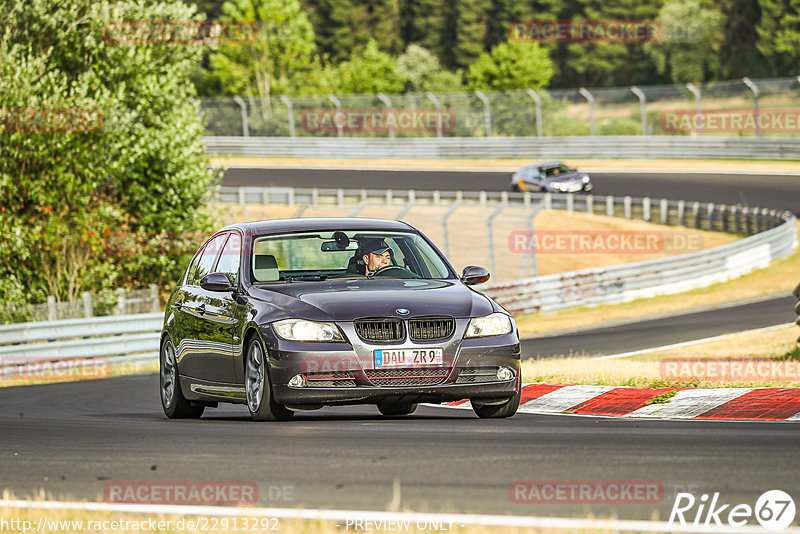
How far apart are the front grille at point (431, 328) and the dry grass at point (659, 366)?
3390 millimetres

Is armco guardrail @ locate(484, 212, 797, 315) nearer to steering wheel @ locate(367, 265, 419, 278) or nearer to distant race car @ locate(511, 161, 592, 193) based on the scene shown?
distant race car @ locate(511, 161, 592, 193)

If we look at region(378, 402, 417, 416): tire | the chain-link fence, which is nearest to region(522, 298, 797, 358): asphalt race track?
region(378, 402, 417, 416): tire

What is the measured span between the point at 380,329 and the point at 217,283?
61.5 inches

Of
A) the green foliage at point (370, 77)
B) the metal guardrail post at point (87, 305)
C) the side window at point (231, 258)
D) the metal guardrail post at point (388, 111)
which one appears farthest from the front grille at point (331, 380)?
the green foliage at point (370, 77)

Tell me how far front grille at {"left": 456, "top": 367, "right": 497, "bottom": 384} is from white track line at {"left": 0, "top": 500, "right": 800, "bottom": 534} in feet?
12.1

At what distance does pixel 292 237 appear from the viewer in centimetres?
1033

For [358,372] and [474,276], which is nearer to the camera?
[358,372]

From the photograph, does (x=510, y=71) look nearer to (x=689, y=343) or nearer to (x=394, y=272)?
(x=689, y=343)

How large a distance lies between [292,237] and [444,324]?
1713mm

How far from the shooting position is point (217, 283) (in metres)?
10.0

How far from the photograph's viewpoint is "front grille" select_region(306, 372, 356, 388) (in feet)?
29.6

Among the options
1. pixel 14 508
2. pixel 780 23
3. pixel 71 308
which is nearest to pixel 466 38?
pixel 780 23

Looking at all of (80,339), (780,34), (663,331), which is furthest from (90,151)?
(780,34)

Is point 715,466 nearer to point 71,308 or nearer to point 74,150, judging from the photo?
point 71,308
